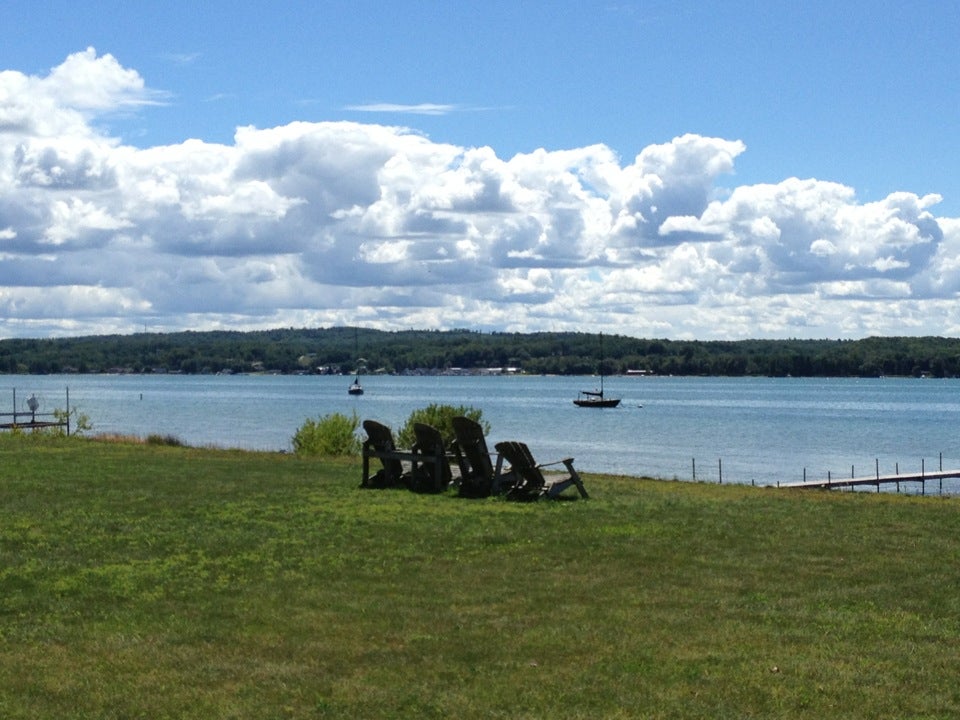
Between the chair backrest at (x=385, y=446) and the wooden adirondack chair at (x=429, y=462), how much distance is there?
33 centimetres

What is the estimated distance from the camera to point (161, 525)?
14.4 metres

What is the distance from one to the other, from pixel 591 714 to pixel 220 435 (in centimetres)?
7847

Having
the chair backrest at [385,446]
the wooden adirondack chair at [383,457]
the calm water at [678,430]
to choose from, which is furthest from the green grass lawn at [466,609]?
the calm water at [678,430]

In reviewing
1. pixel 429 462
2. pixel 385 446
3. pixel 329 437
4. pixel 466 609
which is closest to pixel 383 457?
pixel 385 446

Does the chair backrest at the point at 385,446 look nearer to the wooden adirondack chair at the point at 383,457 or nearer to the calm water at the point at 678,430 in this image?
the wooden adirondack chair at the point at 383,457

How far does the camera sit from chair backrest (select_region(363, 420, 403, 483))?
20.5 m

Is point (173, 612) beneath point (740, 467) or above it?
above

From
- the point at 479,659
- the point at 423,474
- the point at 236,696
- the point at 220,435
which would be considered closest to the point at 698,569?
the point at 479,659

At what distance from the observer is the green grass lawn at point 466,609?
25.3ft

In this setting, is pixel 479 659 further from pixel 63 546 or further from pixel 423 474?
pixel 423 474

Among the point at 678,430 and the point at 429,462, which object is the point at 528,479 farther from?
the point at 678,430

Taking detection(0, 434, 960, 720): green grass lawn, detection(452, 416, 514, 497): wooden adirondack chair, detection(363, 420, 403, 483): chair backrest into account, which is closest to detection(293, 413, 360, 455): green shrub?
detection(363, 420, 403, 483): chair backrest

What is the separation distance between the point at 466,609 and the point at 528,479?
8.74m

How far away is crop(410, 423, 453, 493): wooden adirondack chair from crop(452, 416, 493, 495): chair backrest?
52 centimetres
